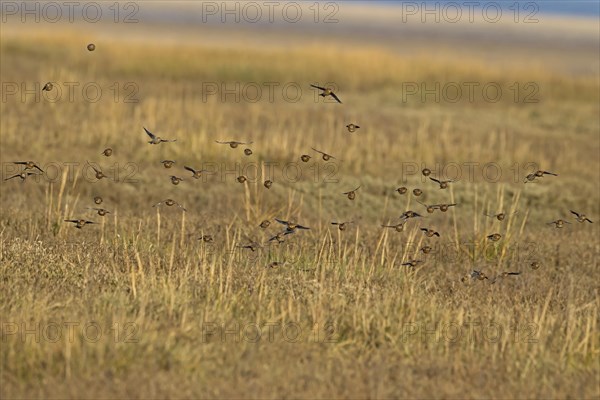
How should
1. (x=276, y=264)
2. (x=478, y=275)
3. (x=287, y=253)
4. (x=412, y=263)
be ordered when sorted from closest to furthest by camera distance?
(x=276, y=264) < (x=412, y=263) < (x=478, y=275) < (x=287, y=253)

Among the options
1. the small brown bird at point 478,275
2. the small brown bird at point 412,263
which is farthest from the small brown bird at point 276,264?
the small brown bird at point 478,275

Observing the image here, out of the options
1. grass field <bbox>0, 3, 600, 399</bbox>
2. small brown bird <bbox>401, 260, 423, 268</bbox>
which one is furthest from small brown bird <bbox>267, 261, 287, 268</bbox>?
small brown bird <bbox>401, 260, 423, 268</bbox>

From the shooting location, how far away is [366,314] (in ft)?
22.7

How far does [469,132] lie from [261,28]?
56.8m

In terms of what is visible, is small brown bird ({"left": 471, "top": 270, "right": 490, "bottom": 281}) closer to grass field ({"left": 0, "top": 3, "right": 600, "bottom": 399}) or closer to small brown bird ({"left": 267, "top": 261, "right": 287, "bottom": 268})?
grass field ({"left": 0, "top": 3, "right": 600, "bottom": 399})

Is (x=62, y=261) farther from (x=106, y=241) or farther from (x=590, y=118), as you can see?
(x=590, y=118)

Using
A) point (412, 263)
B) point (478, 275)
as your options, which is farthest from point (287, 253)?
point (478, 275)

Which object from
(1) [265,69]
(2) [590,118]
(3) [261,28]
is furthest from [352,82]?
(3) [261,28]

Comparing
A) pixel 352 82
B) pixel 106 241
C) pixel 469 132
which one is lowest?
pixel 106 241

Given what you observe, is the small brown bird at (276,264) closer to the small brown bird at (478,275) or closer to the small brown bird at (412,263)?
the small brown bird at (412,263)

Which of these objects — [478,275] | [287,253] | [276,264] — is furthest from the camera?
[287,253]

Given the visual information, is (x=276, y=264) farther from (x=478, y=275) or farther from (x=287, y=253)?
(x=478, y=275)

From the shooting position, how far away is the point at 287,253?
28.6 ft

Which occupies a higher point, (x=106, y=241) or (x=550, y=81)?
(x=550, y=81)
